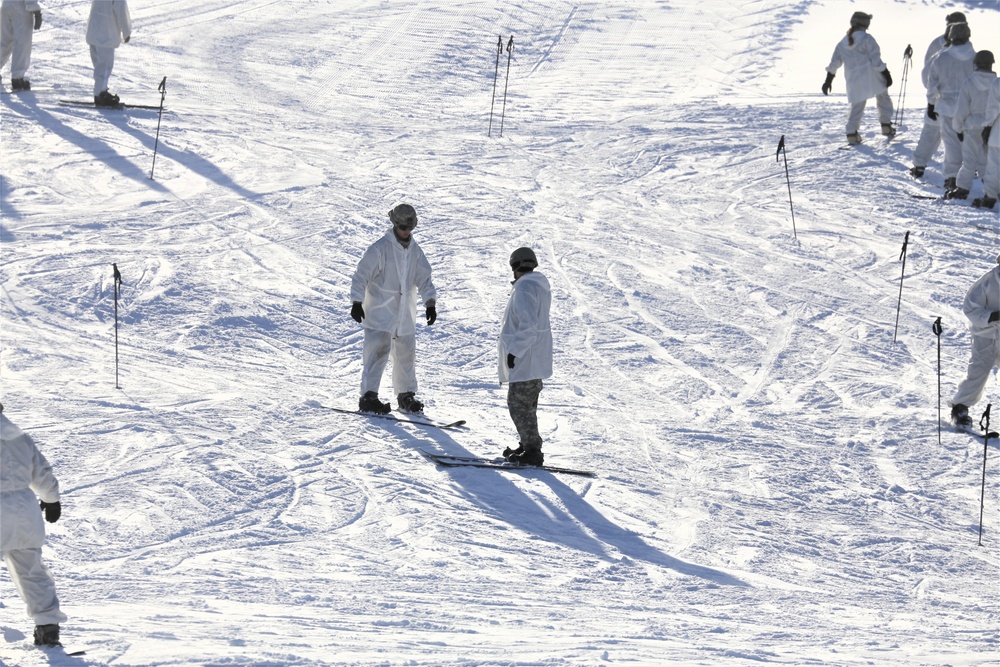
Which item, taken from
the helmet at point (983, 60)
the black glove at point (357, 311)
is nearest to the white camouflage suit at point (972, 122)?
the helmet at point (983, 60)

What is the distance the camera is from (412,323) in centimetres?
1066

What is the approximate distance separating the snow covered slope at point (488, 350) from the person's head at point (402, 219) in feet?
4.79

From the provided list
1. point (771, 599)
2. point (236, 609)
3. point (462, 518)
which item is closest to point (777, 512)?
point (771, 599)

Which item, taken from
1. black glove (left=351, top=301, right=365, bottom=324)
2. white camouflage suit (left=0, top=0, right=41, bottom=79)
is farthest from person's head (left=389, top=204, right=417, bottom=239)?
white camouflage suit (left=0, top=0, right=41, bottom=79)

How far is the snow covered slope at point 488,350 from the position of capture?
7883 mm

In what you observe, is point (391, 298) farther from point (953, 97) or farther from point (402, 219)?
point (953, 97)

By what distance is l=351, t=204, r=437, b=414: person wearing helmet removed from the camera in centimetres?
1034

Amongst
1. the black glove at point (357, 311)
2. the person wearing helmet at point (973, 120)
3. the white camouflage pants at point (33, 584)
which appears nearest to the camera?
the white camouflage pants at point (33, 584)

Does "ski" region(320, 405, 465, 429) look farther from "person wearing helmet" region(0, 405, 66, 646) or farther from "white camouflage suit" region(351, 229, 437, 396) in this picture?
"person wearing helmet" region(0, 405, 66, 646)

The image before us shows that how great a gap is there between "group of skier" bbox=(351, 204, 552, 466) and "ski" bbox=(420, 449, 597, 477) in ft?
0.19

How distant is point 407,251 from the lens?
10.5 metres

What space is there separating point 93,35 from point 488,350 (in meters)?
7.78

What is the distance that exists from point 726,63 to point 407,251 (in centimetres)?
1294

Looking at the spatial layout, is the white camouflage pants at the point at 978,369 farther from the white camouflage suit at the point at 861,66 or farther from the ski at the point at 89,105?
the ski at the point at 89,105
